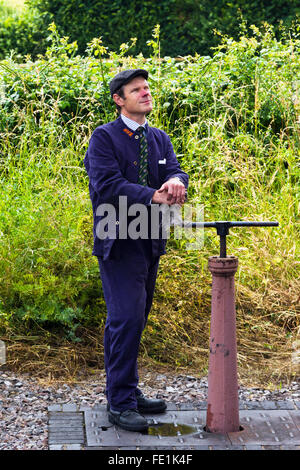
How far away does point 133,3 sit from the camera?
1359 cm

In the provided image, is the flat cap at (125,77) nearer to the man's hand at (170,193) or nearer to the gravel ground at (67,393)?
the man's hand at (170,193)

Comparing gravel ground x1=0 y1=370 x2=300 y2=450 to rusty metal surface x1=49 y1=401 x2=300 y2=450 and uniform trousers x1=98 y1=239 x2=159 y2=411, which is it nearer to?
rusty metal surface x1=49 y1=401 x2=300 y2=450

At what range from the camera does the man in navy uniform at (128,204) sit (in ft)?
12.2

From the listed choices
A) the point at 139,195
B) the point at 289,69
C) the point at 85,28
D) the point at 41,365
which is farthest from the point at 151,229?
the point at 85,28

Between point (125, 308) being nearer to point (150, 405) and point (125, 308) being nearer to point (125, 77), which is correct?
point (150, 405)

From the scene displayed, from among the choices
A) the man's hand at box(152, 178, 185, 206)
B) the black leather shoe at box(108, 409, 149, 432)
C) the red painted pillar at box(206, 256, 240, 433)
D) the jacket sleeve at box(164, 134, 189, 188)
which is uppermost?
the jacket sleeve at box(164, 134, 189, 188)

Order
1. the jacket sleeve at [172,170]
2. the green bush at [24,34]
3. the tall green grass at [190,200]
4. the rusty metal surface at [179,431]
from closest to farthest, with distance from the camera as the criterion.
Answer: the rusty metal surface at [179,431]
the jacket sleeve at [172,170]
the tall green grass at [190,200]
the green bush at [24,34]

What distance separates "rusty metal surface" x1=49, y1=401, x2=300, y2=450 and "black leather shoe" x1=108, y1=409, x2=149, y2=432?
0.03 meters

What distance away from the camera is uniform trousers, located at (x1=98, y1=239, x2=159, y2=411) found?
3783 mm

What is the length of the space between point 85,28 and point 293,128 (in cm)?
786

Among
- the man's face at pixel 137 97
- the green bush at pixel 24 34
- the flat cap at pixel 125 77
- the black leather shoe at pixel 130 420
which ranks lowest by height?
the black leather shoe at pixel 130 420

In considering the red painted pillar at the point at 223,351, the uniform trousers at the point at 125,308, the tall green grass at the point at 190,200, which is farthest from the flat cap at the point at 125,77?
the tall green grass at the point at 190,200

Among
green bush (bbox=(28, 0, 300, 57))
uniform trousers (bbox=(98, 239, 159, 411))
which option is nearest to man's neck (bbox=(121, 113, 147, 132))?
uniform trousers (bbox=(98, 239, 159, 411))

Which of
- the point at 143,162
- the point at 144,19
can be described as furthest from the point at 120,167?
the point at 144,19
